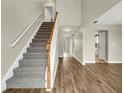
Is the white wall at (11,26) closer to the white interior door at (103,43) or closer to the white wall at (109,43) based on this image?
the white wall at (109,43)

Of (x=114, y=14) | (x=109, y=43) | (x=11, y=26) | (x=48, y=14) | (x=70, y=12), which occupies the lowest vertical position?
(x=109, y=43)

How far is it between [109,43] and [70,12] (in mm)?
3383

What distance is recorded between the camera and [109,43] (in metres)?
8.56

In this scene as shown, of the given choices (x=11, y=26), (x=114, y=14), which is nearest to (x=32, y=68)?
(x=11, y=26)

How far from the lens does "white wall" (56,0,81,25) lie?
8031 mm

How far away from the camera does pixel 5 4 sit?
11.4ft

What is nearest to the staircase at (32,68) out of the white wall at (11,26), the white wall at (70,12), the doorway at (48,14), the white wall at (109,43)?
the white wall at (11,26)

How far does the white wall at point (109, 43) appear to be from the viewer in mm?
8414

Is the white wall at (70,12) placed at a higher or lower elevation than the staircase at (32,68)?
higher

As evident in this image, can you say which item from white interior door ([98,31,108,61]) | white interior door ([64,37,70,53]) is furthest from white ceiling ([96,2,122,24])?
white interior door ([64,37,70,53])

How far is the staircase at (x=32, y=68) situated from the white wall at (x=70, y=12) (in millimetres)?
3005

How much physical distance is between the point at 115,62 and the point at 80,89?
19.4 feet

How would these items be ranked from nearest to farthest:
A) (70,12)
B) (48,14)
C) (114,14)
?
(114,14), (70,12), (48,14)

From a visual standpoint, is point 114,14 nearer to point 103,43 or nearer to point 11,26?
point 11,26
